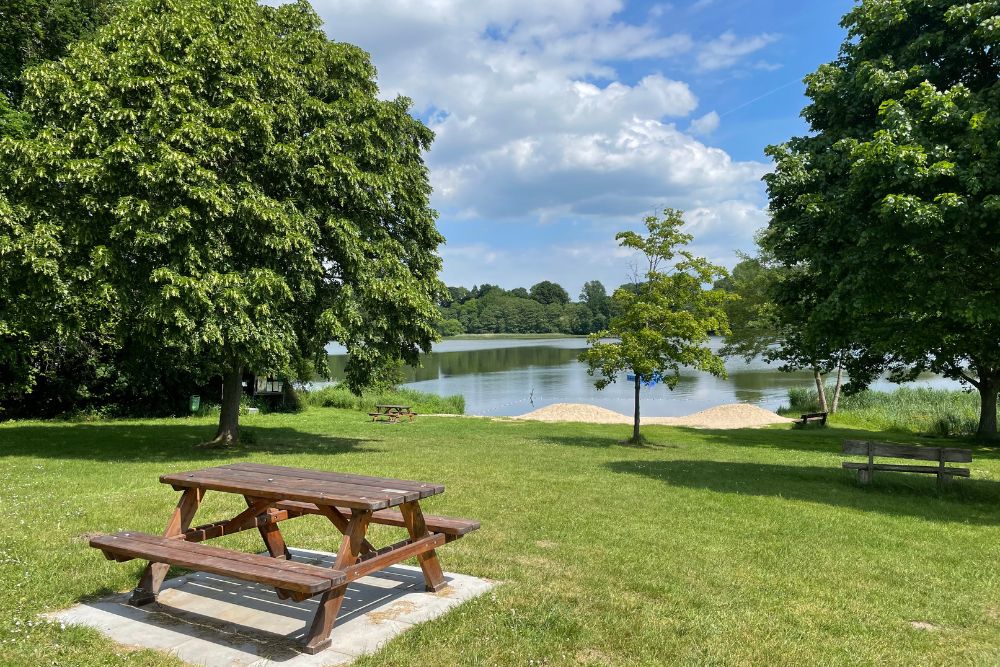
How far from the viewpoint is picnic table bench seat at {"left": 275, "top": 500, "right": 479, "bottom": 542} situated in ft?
17.3

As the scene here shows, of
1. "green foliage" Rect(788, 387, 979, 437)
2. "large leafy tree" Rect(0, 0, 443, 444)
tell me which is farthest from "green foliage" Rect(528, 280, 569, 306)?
"large leafy tree" Rect(0, 0, 443, 444)

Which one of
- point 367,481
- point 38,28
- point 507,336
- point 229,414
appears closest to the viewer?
point 367,481

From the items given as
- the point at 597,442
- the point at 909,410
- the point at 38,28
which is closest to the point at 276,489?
the point at 597,442

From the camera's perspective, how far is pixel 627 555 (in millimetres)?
6383

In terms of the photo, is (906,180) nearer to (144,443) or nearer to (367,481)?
(367,481)

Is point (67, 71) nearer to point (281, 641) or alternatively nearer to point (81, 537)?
point (81, 537)

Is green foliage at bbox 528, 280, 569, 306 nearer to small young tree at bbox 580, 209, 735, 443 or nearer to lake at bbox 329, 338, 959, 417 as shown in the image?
lake at bbox 329, 338, 959, 417

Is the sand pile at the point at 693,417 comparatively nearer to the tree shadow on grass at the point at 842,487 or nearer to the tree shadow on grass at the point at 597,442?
the tree shadow on grass at the point at 597,442

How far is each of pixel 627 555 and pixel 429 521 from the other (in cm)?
208

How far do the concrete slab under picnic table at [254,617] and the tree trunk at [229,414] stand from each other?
10.6m

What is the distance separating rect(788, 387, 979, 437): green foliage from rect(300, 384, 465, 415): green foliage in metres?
17.1

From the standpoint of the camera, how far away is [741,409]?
30469 mm

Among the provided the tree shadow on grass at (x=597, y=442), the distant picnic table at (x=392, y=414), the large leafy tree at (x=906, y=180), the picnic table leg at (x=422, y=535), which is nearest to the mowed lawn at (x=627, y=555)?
the picnic table leg at (x=422, y=535)

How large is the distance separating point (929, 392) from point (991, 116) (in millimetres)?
28541
